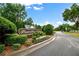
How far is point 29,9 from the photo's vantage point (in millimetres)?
4746

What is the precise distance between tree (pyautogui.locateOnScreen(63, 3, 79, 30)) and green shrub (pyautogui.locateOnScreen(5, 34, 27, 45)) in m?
0.95

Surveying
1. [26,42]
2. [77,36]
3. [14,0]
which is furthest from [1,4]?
[77,36]

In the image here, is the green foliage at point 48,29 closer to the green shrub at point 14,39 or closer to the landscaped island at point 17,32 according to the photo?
the landscaped island at point 17,32

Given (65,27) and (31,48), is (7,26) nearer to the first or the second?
(31,48)

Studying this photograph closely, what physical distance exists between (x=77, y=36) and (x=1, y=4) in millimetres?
1699

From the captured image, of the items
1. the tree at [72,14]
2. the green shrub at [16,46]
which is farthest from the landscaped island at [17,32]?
the tree at [72,14]

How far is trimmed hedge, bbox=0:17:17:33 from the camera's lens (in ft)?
15.0

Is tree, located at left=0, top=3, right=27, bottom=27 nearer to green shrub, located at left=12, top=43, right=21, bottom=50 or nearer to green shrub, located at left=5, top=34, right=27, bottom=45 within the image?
green shrub, located at left=5, top=34, right=27, bottom=45

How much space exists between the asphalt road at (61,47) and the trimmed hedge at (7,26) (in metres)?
0.62

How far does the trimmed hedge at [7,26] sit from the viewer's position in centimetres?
456

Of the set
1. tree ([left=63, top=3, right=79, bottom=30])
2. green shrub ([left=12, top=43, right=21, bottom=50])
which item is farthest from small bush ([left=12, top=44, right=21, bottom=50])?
tree ([left=63, top=3, right=79, bottom=30])

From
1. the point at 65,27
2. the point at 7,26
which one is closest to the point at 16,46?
the point at 7,26

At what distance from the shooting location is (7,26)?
4598 mm

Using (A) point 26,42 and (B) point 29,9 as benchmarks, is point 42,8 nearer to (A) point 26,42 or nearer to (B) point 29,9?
(B) point 29,9
